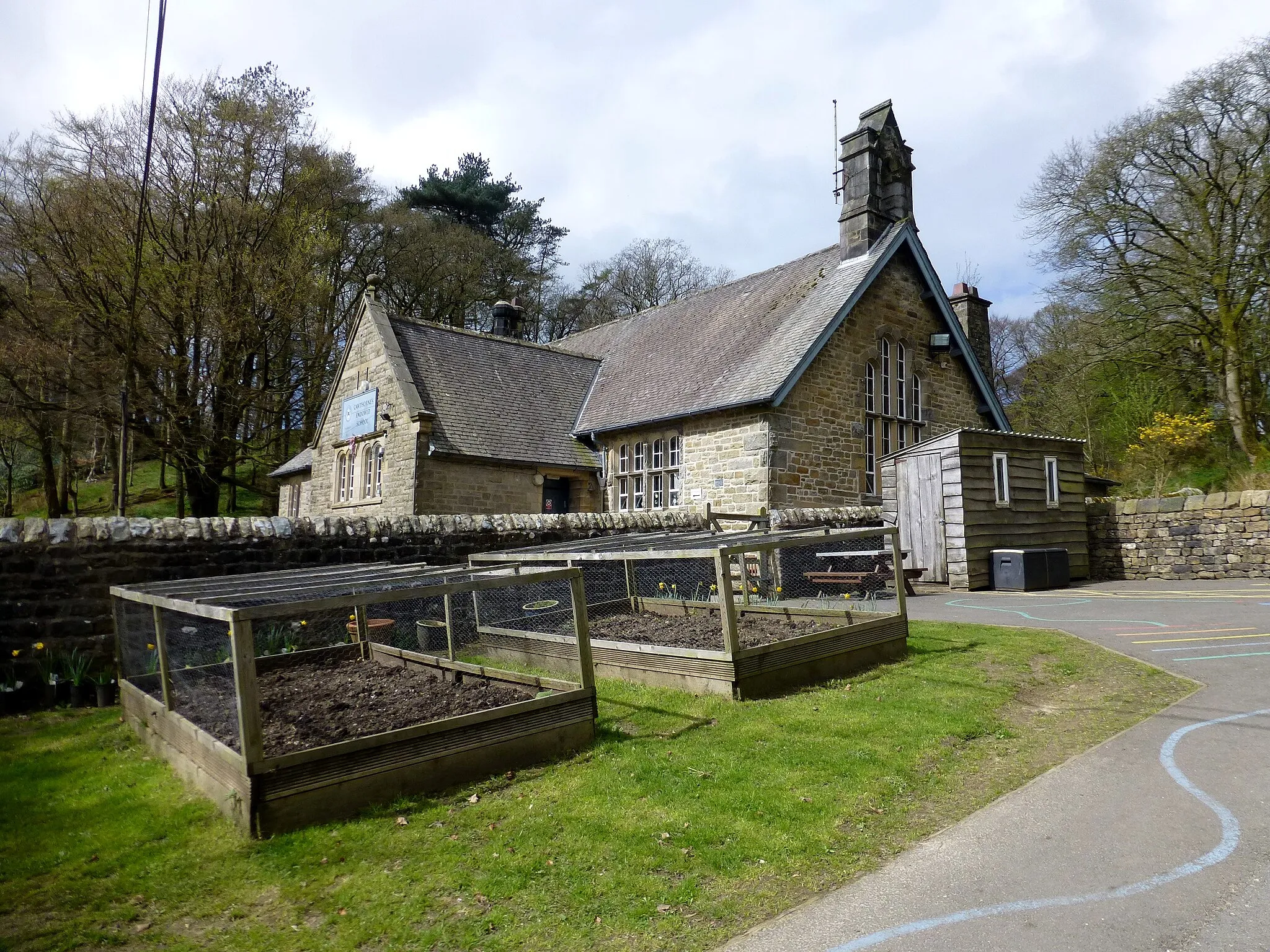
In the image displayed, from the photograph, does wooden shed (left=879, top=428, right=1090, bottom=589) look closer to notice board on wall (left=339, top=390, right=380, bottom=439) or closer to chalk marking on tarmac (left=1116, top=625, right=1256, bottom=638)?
chalk marking on tarmac (left=1116, top=625, right=1256, bottom=638)

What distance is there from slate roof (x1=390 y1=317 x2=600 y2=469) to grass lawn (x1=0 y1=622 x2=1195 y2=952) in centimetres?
1241

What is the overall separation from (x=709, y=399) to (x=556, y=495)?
17.1 ft

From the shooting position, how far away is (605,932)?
11.4ft

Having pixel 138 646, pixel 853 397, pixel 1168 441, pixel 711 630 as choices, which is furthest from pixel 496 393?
pixel 1168 441

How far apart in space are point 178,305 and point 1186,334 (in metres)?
30.7

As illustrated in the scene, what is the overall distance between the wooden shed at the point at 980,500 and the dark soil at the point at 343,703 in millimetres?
11760

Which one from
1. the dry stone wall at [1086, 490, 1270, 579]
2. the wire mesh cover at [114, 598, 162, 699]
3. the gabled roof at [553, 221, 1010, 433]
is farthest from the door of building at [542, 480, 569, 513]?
the wire mesh cover at [114, 598, 162, 699]

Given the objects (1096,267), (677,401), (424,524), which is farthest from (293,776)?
(1096,267)

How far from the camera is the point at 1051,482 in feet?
55.2

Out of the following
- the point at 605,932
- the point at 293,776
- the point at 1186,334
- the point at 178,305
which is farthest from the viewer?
the point at 1186,334

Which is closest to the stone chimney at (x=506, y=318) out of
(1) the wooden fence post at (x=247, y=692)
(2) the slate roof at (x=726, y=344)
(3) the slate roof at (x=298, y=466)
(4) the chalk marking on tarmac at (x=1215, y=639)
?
(2) the slate roof at (x=726, y=344)

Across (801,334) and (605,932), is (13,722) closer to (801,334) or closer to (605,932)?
(605,932)

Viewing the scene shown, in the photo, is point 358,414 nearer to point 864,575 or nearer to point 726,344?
point 726,344

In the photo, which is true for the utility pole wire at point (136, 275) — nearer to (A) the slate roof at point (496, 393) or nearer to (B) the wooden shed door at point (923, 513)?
(A) the slate roof at point (496, 393)
